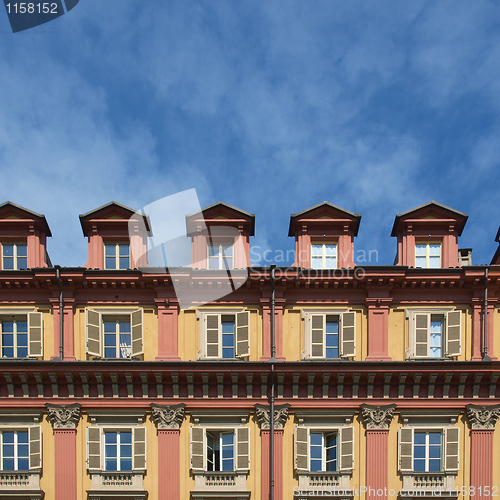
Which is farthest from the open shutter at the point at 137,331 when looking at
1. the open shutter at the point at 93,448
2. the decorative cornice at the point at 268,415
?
the decorative cornice at the point at 268,415

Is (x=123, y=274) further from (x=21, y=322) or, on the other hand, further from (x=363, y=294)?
(x=363, y=294)

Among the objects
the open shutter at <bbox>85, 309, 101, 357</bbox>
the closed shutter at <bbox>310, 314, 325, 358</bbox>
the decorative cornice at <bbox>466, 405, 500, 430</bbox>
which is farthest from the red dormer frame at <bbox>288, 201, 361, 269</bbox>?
the open shutter at <bbox>85, 309, 101, 357</bbox>

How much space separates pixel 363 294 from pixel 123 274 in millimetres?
11016

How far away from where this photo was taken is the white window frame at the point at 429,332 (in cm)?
2709

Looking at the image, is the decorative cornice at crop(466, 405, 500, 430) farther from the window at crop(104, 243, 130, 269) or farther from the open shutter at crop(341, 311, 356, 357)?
the window at crop(104, 243, 130, 269)

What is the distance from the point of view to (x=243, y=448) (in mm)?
26094

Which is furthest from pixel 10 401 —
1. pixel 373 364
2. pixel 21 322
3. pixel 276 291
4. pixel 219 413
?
pixel 373 364

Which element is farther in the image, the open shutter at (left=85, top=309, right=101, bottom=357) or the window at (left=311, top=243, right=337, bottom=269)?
the window at (left=311, top=243, right=337, bottom=269)

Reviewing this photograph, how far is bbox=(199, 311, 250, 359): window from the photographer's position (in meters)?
27.2

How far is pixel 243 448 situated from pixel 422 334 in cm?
943

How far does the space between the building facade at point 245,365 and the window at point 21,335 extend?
0.06 m

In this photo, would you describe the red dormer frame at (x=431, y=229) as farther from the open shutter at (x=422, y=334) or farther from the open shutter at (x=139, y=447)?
the open shutter at (x=139, y=447)

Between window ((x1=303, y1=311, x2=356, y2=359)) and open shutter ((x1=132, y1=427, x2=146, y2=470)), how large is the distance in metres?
7.81

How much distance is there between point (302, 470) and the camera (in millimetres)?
25703
